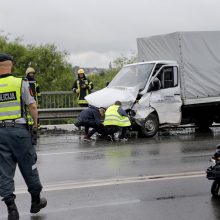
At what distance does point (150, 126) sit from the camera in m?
13.5

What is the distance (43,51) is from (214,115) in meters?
36.6

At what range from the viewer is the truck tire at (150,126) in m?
13.4

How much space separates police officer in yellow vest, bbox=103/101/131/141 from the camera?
12773 millimetres

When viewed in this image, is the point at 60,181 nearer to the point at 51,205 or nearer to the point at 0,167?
the point at 51,205

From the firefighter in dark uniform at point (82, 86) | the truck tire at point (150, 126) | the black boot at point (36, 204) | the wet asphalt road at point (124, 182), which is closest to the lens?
the black boot at point (36, 204)

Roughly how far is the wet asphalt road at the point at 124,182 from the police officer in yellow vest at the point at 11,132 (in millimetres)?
489

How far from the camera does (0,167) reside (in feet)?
17.9

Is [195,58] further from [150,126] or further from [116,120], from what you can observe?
[116,120]

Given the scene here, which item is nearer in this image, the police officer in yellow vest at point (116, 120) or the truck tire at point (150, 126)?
the police officer in yellow vest at point (116, 120)

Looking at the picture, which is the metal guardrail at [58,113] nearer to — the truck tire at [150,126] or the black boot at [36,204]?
the truck tire at [150,126]

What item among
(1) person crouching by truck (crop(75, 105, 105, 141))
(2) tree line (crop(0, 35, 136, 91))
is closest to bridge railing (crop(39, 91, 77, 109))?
(1) person crouching by truck (crop(75, 105, 105, 141))

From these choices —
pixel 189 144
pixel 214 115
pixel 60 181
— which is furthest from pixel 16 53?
pixel 60 181

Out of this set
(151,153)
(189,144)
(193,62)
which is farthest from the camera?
(193,62)

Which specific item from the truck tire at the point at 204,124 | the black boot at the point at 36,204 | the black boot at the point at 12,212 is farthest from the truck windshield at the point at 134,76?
the black boot at the point at 12,212
